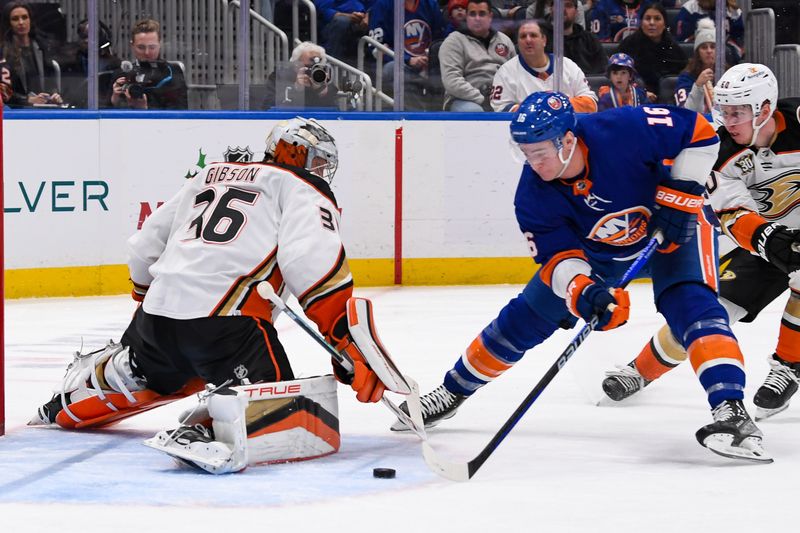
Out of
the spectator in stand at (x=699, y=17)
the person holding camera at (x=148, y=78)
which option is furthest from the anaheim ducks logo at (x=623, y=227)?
the spectator in stand at (x=699, y=17)

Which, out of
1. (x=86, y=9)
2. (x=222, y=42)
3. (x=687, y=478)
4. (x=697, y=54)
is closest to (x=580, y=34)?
(x=697, y=54)

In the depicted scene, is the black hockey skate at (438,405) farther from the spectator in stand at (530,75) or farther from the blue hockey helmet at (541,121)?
the spectator in stand at (530,75)

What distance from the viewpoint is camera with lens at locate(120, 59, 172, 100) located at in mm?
7031

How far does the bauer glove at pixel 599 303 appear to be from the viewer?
337 centimetres

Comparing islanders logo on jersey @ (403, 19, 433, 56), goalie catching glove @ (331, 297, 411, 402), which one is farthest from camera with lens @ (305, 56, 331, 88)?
goalie catching glove @ (331, 297, 411, 402)

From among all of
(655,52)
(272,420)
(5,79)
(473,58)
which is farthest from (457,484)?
(655,52)

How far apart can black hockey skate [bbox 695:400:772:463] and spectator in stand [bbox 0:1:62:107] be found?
4407 mm

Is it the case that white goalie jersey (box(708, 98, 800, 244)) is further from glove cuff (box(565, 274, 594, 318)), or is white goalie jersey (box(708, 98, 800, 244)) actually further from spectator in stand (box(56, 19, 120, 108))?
spectator in stand (box(56, 19, 120, 108))

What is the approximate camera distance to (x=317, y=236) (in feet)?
10.9

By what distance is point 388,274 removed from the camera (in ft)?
24.7

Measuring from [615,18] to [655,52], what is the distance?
0.97 ft

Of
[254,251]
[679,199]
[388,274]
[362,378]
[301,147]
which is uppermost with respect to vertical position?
[301,147]

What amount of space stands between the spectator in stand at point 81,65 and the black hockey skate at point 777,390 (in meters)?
3.94

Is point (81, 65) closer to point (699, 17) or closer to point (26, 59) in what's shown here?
point (26, 59)
